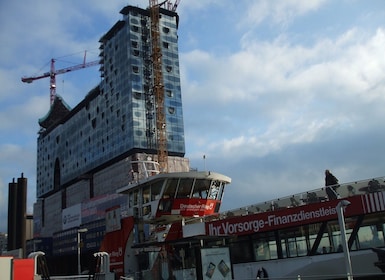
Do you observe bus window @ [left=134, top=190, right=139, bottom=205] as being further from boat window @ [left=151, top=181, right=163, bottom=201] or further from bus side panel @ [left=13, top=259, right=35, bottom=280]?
bus side panel @ [left=13, top=259, right=35, bottom=280]

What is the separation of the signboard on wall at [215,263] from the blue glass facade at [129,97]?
93803 mm

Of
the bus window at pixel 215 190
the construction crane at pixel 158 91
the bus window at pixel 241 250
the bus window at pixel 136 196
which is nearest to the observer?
the bus window at pixel 241 250

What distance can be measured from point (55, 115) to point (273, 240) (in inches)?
6674

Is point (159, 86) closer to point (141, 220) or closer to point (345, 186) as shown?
point (141, 220)

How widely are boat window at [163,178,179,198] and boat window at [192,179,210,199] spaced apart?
60.3 inches

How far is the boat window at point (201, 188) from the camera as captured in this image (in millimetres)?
32250

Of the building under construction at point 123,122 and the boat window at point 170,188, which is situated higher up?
the building under construction at point 123,122

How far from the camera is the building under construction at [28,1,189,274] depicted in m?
114

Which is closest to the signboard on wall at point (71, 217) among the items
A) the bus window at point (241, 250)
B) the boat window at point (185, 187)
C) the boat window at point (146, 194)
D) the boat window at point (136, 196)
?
the boat window at point (136, 196)

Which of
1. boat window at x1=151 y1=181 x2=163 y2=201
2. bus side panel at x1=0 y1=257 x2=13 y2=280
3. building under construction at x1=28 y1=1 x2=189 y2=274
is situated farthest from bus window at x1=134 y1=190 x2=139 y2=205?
building under construction at x1=28 y1=1 x2=189 y2=274

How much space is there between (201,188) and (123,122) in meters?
86.4

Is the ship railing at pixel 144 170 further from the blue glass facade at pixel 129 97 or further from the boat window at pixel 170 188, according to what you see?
the blue glass facade at pixel 129 97

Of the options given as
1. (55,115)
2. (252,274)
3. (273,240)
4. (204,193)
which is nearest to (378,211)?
(273,240)

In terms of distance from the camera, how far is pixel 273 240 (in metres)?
22.9
